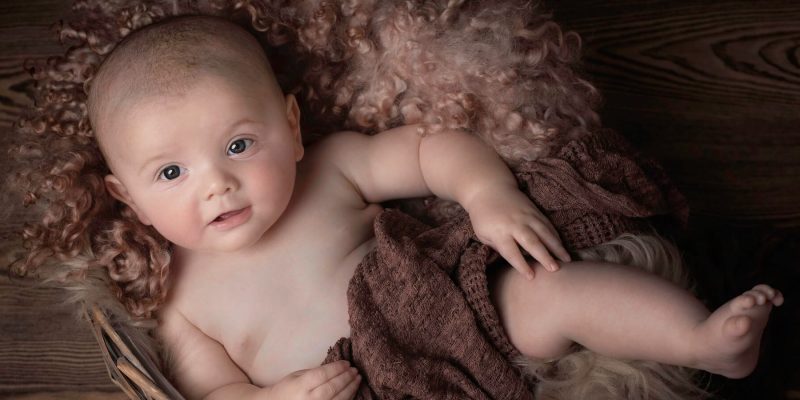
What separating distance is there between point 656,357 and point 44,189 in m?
0.99

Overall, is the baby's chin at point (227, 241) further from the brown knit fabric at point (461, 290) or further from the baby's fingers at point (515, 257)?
the baby's fingers at point (515, 257)

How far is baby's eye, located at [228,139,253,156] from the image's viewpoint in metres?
1.30

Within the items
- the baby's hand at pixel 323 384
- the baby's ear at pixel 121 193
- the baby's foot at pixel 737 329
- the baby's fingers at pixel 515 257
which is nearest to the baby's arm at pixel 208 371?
the baby's hand at pixel 323 384

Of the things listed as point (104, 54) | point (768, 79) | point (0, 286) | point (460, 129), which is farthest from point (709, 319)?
point (0, 286)

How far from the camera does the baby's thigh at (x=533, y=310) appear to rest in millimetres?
1262

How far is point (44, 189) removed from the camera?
56.2 inches

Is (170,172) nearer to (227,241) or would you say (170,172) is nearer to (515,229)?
(227,241)

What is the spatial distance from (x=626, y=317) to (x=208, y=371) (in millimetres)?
679

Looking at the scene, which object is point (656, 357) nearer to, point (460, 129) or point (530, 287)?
point (530, 287)

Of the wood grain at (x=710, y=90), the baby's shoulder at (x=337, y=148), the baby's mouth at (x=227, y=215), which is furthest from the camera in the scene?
the wood grain at (x=710, y=90)

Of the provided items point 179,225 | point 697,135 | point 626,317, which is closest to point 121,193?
point 179,225

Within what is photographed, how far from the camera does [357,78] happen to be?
1.54 metres

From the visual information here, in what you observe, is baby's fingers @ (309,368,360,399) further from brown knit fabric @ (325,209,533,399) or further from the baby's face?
the baby's face

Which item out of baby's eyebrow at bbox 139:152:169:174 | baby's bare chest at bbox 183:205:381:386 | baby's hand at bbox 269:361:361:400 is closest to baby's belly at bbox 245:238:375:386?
baby's bare chest at bbox 183:205:381:386
